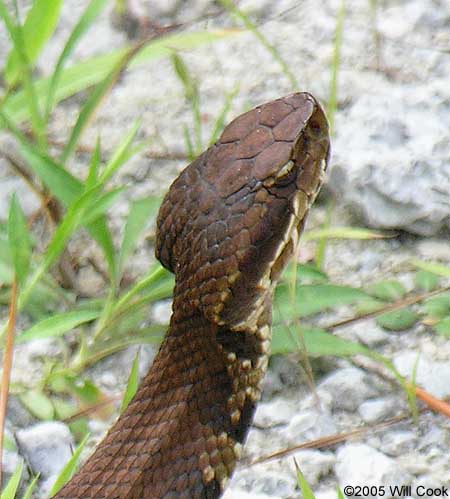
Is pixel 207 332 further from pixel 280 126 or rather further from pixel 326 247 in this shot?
pixel 326 247

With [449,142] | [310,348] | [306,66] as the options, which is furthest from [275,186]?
[306,66]

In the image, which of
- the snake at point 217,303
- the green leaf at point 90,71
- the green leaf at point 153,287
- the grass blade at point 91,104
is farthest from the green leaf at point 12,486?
the green leaf at point 90,71

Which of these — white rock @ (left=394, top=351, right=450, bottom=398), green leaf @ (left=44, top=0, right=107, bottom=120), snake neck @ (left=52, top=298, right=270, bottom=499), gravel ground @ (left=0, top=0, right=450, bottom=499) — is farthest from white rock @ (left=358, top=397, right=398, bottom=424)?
green leaf @ (left=44, top=0, right=107, bottom=120)

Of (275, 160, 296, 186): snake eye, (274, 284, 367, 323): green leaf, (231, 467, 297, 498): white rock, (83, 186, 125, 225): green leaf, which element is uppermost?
(275, 160, 296, 186): snake eye

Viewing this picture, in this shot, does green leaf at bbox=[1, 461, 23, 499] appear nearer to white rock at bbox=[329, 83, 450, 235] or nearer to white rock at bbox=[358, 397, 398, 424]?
white rock at bbox=[358, 397, 398, 424]

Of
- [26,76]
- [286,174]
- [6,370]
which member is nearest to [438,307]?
[286,174]

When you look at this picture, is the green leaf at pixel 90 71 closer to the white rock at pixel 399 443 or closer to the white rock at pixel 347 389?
the white rock at pixel 347 389
